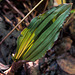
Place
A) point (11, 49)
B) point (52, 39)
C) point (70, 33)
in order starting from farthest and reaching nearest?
point (70, 33)
point (11, 49)
point (52, 39)

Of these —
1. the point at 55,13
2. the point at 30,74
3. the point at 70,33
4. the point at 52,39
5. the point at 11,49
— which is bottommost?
the point at 70,33

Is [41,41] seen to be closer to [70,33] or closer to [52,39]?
[52,39]

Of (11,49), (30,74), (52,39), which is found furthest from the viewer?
(11,49)

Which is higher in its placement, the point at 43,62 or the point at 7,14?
the point at 7,14

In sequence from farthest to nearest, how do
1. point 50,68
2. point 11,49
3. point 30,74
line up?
1. point 50,68
2. point 11,49
3. point 30,74

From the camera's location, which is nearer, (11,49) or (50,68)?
(11,49)

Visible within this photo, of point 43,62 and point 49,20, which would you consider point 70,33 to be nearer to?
point 43,62

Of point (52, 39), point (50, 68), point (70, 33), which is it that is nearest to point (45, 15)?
point (52, 39)

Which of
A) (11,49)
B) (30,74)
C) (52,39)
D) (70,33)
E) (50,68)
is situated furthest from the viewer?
(70,33)

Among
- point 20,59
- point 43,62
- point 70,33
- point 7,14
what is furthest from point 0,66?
point 70,33
